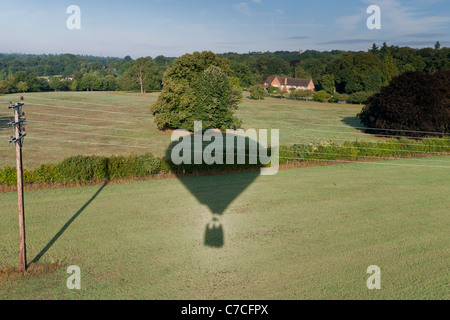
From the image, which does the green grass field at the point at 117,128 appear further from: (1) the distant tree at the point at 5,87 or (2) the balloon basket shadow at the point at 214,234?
(1) the distant tree at the point at 5,87

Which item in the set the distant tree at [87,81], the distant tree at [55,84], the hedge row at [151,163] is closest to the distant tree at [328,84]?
the distant tree at [87,81]

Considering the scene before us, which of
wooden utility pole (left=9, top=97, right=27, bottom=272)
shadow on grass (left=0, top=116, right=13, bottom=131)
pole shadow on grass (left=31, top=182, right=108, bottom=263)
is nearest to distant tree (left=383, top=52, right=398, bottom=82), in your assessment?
shadow on grass (left=0, top=116, right=13, bottom=131)

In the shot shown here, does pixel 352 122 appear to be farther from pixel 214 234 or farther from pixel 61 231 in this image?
pixel 61 231

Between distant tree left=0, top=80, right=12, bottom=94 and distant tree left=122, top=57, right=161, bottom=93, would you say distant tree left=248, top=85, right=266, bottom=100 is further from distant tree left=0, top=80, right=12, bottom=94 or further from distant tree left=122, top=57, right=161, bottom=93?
distant tree left=0, top=80, right=12, bottom=94

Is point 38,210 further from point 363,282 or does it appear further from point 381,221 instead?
point 381,221
